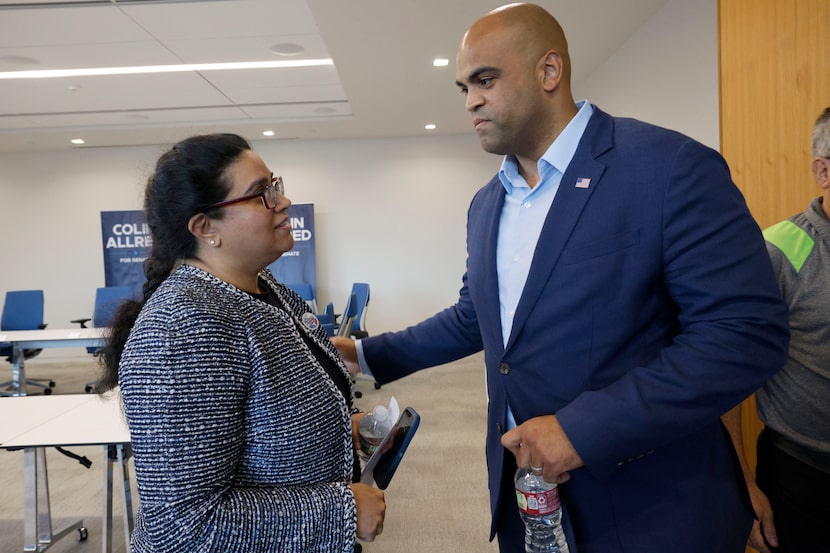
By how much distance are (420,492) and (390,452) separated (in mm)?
2410

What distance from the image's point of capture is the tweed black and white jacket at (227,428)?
3.27 feet

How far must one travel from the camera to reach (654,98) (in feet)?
13.6

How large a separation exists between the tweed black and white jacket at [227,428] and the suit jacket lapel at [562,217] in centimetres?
47

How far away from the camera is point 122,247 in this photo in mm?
8648

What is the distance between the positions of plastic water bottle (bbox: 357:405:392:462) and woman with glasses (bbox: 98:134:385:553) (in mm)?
115

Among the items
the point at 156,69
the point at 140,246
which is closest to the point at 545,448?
the point at 156,69

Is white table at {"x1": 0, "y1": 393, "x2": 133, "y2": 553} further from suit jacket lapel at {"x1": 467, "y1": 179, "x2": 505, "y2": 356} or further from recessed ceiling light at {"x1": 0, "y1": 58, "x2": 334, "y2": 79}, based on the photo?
recessed ceiling light at {"x1": 0, "y1": 58, "x2": 334, "y2": 79}

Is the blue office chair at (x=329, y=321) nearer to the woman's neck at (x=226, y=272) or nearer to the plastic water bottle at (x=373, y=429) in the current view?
the plastic water bottle at (x=373, y=429)

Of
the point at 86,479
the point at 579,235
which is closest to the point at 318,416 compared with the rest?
the point at 579,235

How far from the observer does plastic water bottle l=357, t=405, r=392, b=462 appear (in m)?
1.48

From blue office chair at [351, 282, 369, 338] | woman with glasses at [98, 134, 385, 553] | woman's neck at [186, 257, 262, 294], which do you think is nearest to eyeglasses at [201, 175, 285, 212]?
woman with glasses at [98, 134, 385, 553]

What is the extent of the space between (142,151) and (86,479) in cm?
618

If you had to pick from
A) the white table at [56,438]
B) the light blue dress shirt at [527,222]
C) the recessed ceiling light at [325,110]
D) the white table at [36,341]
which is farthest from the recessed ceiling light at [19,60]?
the light blue dress shirt at [527,222]

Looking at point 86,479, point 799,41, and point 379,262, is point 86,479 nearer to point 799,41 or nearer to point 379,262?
point 799,41
